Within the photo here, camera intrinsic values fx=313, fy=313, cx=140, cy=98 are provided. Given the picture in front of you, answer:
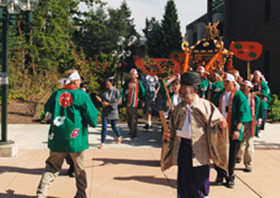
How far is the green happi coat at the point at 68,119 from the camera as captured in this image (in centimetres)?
416

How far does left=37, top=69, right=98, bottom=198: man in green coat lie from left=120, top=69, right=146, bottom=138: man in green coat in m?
4.51

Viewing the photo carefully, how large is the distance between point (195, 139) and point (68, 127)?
1678 millimetres

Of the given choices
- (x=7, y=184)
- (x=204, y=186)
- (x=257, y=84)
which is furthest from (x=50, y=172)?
(x=257, y=84)

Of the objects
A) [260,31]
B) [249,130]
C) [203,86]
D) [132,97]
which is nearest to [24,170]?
[132,97]

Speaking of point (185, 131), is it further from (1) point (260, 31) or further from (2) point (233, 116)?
(1) point (260, 31)

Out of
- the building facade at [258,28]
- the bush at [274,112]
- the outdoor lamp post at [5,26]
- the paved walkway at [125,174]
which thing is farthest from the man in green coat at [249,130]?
the building facade at [258,28]

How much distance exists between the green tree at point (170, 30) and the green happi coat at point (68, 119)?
51039 mm

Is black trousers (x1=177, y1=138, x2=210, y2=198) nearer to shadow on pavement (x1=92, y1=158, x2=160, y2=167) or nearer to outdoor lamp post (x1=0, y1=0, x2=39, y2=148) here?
shadow on pavement (x1=92, y1=158, x2=160, y2=167)

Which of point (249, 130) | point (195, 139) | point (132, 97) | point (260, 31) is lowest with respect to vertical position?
point (249, 130)

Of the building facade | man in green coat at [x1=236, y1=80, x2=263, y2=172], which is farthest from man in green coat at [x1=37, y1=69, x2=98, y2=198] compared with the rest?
the building facade

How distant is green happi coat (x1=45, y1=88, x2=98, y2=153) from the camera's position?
4.16 metres

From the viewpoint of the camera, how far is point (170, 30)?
183 feet

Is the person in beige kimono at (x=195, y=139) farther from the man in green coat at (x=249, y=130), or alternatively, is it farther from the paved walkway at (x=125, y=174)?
the man in green coat at (x=249, y=130)

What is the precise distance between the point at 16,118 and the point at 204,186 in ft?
31.7
